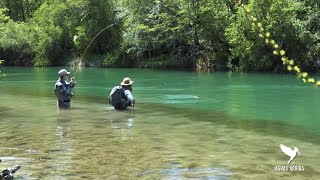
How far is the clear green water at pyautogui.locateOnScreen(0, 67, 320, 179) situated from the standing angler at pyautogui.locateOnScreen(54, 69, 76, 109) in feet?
1.54

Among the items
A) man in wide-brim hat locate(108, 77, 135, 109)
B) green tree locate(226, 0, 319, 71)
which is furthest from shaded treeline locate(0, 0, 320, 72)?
man in wide-brim hat locate(108, 77, 135, 109)

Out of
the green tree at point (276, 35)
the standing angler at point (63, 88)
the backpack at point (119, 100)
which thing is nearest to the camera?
the standing angler at point (63, 88)

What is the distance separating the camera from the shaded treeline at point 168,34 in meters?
44.9

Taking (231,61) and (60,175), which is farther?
(231,61)

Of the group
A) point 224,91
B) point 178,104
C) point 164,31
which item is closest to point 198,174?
point 178,104

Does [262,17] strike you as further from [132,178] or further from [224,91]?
[132,178]

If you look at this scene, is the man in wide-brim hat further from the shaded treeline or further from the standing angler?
the shaded treeline

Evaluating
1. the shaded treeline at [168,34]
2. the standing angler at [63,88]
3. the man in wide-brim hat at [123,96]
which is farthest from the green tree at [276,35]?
the standing angler at [63,88]

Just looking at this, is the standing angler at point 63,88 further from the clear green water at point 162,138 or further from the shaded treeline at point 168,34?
the shaded treeline at point 168,34

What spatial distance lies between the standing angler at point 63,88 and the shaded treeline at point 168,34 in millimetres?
24685

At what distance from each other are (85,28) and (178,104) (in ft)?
146

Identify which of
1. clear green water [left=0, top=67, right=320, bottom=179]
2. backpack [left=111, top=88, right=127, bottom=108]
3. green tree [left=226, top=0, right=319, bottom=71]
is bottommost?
clear green water [left=0, top=67, right=320, bottom=179]

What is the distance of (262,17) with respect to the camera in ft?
147

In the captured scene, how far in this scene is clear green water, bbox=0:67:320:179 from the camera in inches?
352
